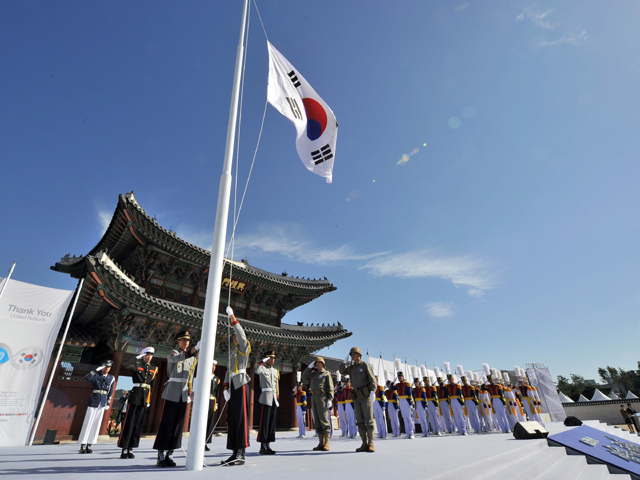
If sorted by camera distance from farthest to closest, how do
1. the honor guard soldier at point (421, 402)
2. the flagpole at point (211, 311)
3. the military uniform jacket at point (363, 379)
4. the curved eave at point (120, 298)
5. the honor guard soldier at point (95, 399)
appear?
the honor guard soldier at point (421, 402)
the curved eave at point (120, 298)
the honor guard soldier at point (95, 399)
the military uniform jacket at point (363, 379)
the flagpole at point (211, 311)

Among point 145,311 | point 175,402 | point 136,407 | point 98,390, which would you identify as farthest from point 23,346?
point 175,402

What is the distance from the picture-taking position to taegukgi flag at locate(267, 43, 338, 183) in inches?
250

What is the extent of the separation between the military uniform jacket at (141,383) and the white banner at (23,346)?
6847 mm

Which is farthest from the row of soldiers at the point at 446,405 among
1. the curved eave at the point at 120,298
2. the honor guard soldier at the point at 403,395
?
the curved eave at the point at 120,298

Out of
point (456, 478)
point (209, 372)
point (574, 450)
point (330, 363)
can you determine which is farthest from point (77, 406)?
point (330, 363)

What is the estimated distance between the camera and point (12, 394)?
923cm

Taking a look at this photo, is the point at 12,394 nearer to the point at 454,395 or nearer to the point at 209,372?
the point at 209,372

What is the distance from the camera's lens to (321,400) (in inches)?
250

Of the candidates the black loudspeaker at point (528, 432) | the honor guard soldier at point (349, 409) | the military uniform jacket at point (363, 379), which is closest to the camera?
the military uniform jacket at point (363, 379)

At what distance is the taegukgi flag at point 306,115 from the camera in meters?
6.34

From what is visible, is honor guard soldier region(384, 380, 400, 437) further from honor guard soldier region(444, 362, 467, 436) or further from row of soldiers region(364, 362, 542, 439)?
honor guard soldier region(444, 362, 467, 436)

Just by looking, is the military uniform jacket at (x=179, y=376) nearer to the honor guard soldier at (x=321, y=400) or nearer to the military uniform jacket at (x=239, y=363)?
the military uniform jacket at (x=239, y=363)

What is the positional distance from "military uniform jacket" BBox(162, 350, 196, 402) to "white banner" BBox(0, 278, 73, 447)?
26.9ft

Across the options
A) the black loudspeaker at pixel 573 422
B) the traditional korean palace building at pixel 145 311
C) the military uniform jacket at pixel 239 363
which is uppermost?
the traditional korean palace building at pixel 145 311
